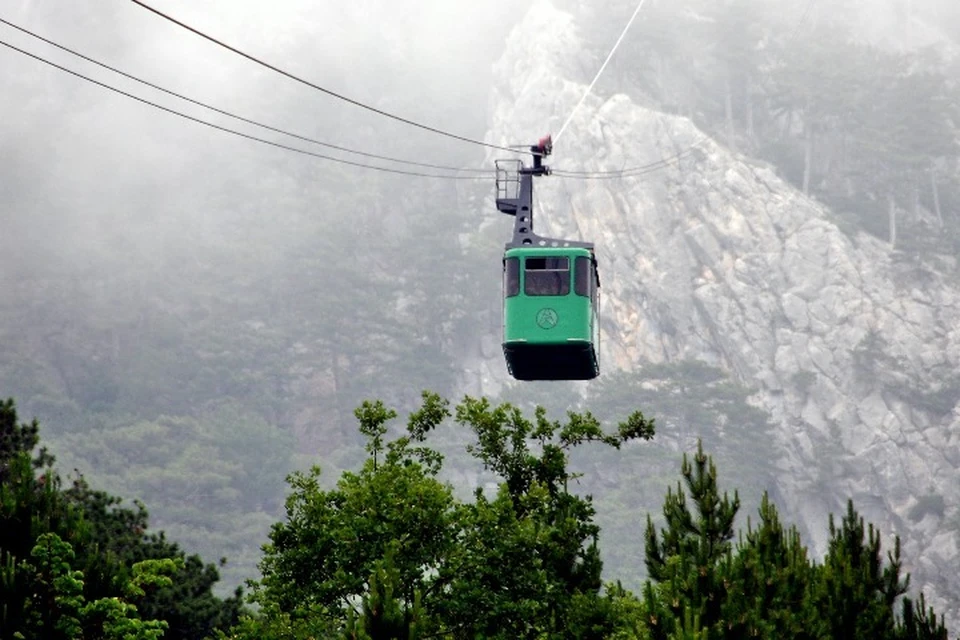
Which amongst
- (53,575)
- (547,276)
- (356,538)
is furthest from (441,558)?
(53,575)

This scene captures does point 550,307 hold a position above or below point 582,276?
below

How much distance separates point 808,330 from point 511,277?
144m

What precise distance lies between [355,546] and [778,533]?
9985mm

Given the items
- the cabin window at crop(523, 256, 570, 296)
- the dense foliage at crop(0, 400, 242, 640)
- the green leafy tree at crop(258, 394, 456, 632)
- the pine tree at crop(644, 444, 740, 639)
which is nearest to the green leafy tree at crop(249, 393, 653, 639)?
the green leafy tree at crop(258, 394, 456, 632)

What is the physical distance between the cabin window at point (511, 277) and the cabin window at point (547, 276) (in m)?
0.24

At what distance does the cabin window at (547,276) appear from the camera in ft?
144

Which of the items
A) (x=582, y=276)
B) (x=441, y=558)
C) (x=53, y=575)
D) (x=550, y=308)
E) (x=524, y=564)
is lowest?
(x=53, y=575)

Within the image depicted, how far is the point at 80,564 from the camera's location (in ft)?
91.5

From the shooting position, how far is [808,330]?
184 m

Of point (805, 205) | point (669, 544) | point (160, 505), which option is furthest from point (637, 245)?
point (669, 544)

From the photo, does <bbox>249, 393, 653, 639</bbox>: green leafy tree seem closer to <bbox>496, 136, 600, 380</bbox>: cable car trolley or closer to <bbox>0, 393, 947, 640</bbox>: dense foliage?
<bbox>0, 393, 947, 640</bbox>: dense foliage

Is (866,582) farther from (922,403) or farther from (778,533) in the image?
(922,403)

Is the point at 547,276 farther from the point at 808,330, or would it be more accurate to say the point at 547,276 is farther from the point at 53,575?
the point at 808,330

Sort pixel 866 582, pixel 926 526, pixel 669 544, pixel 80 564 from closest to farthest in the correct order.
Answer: pixel 80 564
pixel 866 582
pixel 669 544
pixel 926 526
